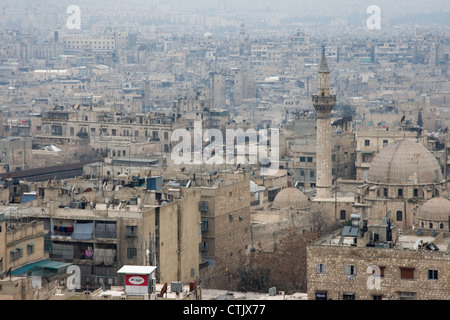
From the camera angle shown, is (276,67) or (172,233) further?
(276,67)

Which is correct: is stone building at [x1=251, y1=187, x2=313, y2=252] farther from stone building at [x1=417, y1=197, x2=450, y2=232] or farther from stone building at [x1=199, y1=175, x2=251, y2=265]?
stone building at [x1=417, y1=197, x2=450, y2=232]

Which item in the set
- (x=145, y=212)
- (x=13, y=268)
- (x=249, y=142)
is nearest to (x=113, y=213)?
(x=145, y=212)

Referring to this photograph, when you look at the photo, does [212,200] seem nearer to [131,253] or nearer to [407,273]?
[131,253]

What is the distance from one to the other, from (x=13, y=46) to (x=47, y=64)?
9.23m

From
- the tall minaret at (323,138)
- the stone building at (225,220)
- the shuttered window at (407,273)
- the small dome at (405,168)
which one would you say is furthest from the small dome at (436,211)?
the shuttered window at (407,273)

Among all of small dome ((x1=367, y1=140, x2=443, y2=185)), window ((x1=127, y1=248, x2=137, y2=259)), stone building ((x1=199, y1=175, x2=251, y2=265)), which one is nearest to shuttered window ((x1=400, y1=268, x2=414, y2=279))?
window ((x1=127, y1=248, x2=137, y2=259))

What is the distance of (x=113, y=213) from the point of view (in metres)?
21.7

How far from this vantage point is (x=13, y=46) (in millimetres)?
143750

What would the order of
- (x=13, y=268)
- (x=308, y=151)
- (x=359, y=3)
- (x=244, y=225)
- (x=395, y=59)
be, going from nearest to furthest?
(x=13, y=268), (x=244, y=225), (x=308, y=151), (x=395, y=59), (x=359, y=3)

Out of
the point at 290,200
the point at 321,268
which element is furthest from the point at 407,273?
the point at 290,200

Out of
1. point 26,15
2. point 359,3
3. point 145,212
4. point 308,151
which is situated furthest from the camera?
point 359,3

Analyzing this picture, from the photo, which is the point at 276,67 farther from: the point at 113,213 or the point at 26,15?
the point at 113,213

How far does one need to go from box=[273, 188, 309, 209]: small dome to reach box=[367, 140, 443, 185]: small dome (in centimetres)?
170

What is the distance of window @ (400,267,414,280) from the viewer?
723 inches
